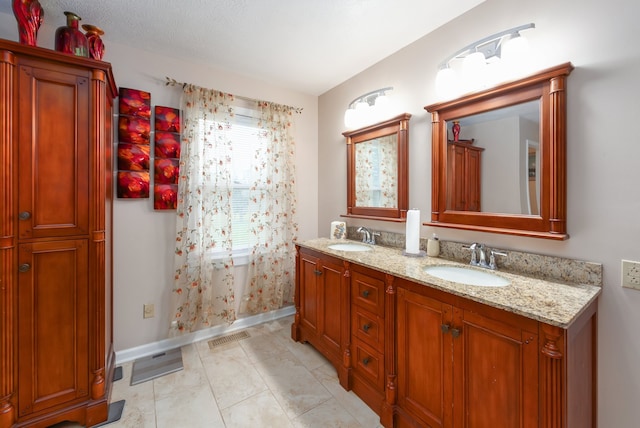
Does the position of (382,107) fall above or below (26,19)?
below

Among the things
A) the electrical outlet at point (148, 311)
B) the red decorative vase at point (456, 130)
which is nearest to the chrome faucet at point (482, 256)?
the red decorative vase at point (456, 130)

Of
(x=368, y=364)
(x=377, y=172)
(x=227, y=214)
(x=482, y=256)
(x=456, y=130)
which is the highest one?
(x=456, y=130)

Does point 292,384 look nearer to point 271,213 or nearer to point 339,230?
point 339,230

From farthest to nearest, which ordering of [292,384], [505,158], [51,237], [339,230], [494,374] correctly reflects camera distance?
[339,230], [292,384], [505,158], [51,237], [494,374]

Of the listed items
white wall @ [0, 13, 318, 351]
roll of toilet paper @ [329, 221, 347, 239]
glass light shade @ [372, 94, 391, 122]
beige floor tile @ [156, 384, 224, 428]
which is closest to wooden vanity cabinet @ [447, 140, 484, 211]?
glass light shade @ [372, 94, 391, 122]

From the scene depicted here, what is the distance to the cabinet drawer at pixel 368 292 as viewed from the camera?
1.62m

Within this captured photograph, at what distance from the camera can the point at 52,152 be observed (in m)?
1.47

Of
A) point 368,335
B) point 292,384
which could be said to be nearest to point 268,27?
point 368,335

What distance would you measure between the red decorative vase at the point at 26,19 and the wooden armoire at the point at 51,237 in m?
0.17

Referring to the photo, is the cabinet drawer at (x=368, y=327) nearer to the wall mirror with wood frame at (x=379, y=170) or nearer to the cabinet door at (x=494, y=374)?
the cabinet door at (x=494, y=374)

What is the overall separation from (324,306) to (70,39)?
2301 millimetres

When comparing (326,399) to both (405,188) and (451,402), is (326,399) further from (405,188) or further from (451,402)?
(405,188)

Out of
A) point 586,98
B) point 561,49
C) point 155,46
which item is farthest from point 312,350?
point 155,46

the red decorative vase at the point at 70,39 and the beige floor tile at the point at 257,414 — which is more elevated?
the red decorative vase at the point at 70,39
